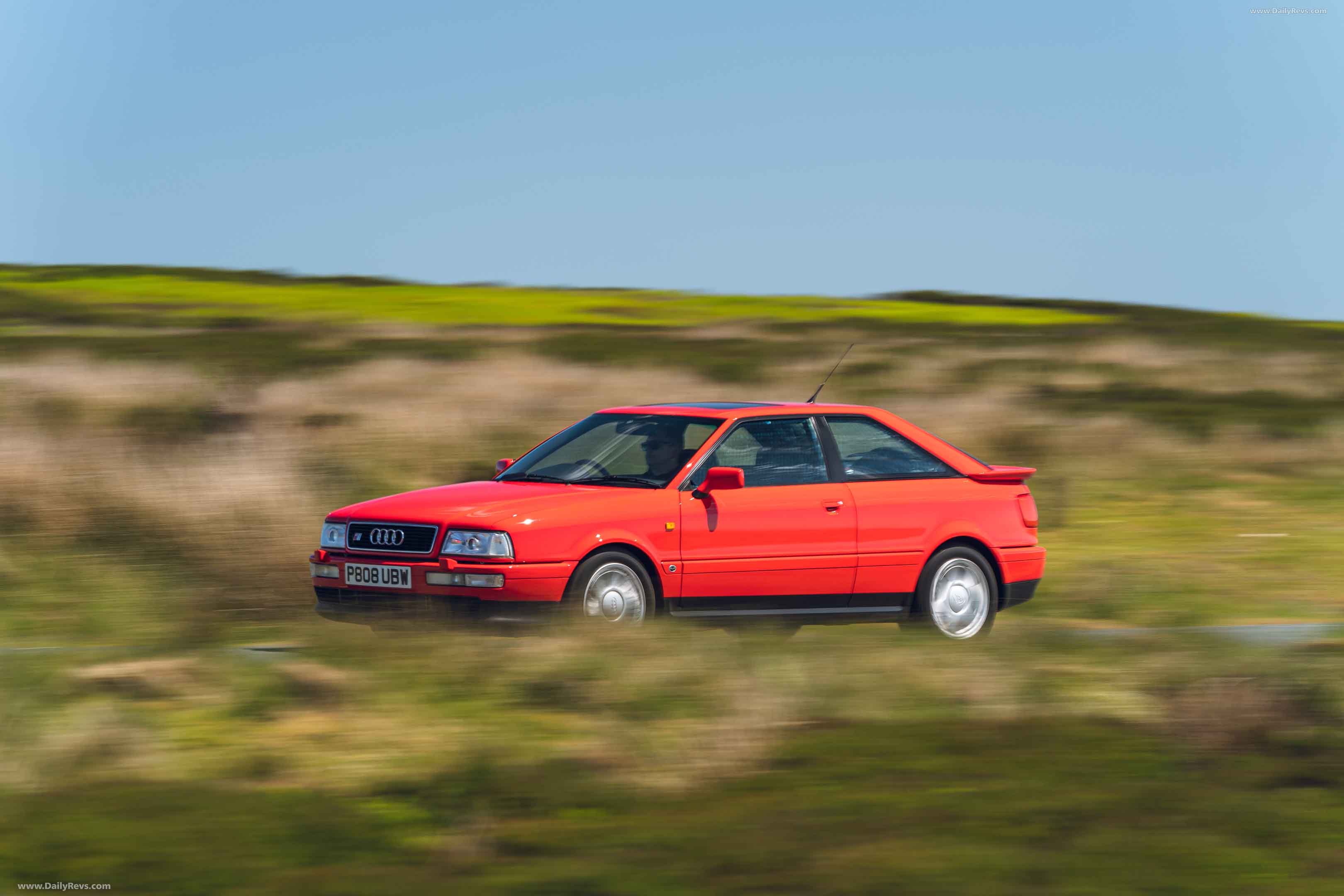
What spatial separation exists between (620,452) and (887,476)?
1638 millimetres

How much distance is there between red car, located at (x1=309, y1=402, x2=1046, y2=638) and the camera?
862 cm

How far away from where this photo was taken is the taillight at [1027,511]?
10.1 m

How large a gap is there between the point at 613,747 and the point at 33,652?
347 centimetres

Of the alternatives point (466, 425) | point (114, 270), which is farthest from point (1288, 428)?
point (114, 270)

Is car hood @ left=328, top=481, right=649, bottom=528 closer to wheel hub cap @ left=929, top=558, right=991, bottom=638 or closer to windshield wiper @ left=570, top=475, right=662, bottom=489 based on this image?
windshield wiper @ left=570, top=475, right=662, bottom=489

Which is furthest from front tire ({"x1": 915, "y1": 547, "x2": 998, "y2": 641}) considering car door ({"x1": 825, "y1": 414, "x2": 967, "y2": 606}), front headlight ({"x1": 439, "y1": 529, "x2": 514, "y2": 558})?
front headlight ({"x1": 439, "y1": 529, "x2": 514, "y2": 558})

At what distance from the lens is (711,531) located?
29.9 ft

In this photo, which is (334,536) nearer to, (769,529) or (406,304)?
(769,529)

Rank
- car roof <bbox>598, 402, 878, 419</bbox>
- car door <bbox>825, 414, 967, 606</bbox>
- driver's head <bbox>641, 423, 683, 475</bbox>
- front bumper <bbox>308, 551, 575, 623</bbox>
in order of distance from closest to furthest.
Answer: front bumper <bbox>308, 551, 575, 623</bbox>, driver's head <bbox>641, 423, 683, 475</bbox>, car door <bbox>825, 414, 967, 606</bbox>, car roof <bbox>598, 402, 878, 419</bbox>

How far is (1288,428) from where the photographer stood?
74.2 ft

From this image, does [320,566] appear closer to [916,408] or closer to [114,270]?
[916,408]

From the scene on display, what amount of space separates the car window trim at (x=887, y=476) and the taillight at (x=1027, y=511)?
0.41 meters

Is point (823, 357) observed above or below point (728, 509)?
above

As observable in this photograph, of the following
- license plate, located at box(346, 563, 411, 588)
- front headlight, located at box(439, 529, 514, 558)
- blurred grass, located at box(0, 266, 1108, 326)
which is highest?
A: blurred grass, located at box(0, 266, 1108, 326)
